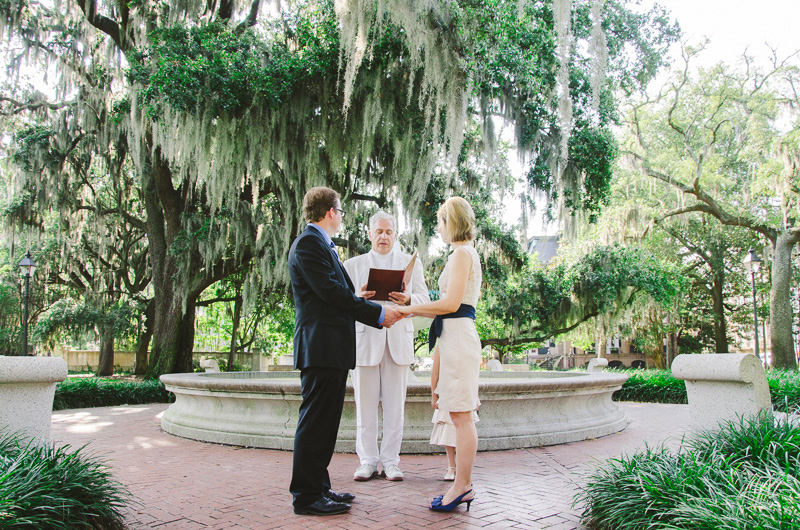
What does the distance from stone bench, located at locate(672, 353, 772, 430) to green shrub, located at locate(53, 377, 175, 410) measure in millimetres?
9760

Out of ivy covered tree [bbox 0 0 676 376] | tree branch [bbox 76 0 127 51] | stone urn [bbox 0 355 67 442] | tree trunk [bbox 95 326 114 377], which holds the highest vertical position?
tree branch [bbox 76 0 127 51]

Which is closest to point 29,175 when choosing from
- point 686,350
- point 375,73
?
point 375,73

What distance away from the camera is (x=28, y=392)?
3.11 meters

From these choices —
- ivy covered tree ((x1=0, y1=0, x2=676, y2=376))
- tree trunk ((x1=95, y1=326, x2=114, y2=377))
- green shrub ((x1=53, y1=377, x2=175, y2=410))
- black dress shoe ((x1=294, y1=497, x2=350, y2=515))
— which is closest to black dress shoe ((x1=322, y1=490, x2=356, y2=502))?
black dress shoe ((x1=294, y1=497, x2=350, y2=515))

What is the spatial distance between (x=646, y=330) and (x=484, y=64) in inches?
800

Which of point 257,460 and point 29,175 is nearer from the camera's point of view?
point 257,460

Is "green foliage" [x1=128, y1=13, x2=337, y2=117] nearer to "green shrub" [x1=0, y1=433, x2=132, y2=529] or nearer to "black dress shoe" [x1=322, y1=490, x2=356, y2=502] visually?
"green shrub" [x1=0, y1=433, x2=132, y2=529]

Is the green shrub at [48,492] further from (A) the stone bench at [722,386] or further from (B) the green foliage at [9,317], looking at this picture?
(B) the green foliage at [9,317]

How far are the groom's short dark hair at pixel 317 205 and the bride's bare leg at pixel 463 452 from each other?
143cm

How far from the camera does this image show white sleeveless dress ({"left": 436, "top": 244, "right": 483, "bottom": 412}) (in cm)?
313

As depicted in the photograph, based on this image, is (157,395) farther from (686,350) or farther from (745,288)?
(686,350)

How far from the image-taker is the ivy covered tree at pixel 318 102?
8.14 metres

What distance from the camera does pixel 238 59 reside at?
893 centimetres

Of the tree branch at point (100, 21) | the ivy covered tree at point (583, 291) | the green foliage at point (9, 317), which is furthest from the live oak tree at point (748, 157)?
the green foliage at point (9, 317)
